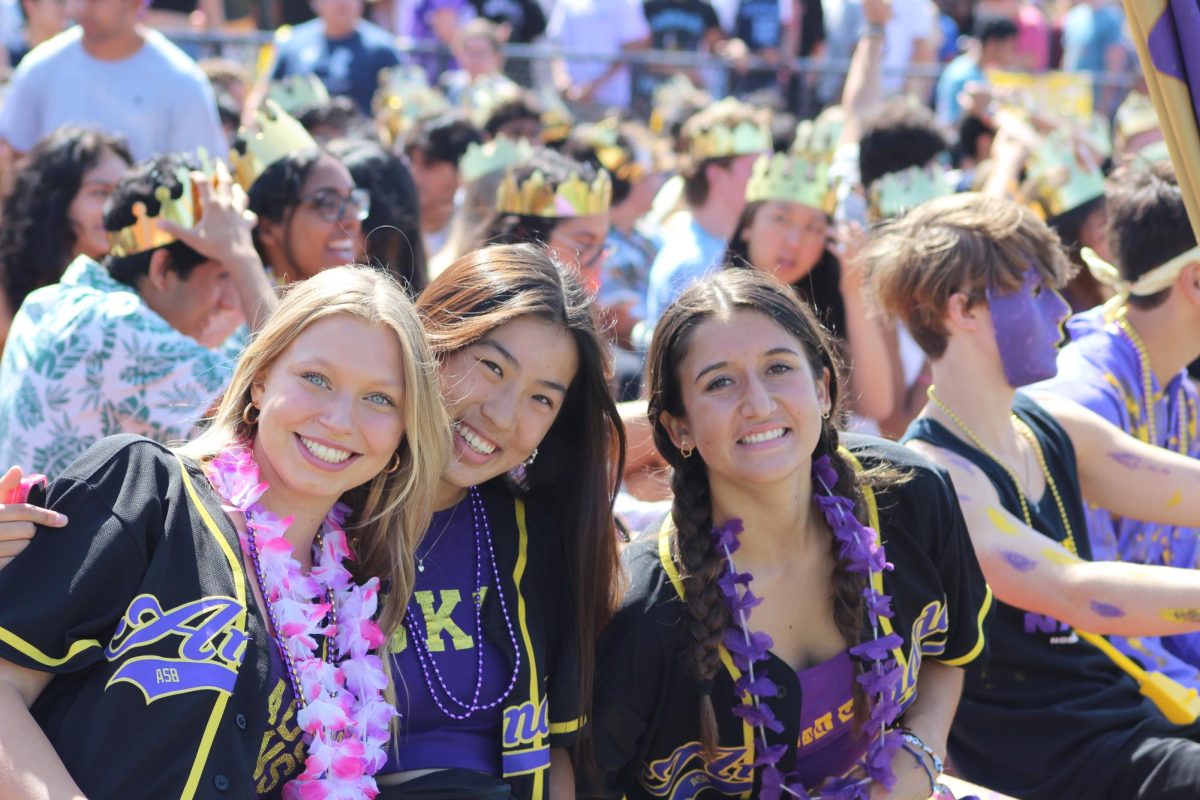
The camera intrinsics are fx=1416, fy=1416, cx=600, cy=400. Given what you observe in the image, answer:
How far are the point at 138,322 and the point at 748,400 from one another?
Answer: 172 cm

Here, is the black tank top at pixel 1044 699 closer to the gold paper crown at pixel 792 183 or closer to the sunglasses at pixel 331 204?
the sunglasses at pixel 331 204

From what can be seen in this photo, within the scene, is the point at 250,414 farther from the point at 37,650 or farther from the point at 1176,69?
the point at 1176,69

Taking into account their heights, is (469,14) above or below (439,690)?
above

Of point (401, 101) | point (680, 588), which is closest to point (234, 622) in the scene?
point (680, 588)

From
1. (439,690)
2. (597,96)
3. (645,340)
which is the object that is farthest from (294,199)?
(597,96)

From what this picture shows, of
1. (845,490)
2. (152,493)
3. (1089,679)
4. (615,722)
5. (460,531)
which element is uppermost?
(152,493)

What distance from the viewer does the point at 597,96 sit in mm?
10086

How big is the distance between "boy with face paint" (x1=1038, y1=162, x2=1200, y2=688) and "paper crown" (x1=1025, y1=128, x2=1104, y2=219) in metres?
1.42

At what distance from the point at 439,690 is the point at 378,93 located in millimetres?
6400

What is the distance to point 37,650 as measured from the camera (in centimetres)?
215

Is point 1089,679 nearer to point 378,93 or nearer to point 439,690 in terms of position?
point 439,690

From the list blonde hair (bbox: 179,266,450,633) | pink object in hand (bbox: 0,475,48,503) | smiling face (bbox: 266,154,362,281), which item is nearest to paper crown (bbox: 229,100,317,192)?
smiling face (bbox: 266,154,362,281)

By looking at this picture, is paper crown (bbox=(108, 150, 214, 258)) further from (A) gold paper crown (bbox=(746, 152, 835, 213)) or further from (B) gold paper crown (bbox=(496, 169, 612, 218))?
(A) gold paper crown (bbox=(746, 152, 835, 213))

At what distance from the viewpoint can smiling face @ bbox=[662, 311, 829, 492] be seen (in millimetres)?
2814
